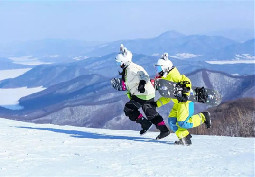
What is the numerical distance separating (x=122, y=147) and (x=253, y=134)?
4.66m

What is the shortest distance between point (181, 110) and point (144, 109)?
3.17 feet

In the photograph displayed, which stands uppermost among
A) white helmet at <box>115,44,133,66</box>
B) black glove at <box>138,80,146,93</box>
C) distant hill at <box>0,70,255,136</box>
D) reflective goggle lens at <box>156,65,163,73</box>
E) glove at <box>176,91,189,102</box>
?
white helmet at <box>115,44,133,66</box>

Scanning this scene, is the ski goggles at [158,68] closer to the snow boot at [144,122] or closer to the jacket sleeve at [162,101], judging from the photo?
the jacket sleeve at [162,101]

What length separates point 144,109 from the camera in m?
7.96

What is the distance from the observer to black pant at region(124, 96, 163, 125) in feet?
26.0

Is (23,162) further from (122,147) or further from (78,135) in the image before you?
(78,135)

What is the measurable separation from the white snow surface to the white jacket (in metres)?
0.91

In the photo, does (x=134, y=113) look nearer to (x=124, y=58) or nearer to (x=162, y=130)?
(x=162, y=130)

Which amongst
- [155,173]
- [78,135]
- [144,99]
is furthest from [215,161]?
[78,135]

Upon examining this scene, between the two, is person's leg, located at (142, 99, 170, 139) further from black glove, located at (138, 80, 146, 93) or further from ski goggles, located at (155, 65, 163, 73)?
ski goggles, located at (155, 65, 163, 73)

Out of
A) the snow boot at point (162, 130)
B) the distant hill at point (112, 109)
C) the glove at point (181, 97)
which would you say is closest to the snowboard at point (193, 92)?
the glove at point (181, 97)

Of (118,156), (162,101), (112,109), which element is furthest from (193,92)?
(112,109)

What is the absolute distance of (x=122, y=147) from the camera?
7.00 metres

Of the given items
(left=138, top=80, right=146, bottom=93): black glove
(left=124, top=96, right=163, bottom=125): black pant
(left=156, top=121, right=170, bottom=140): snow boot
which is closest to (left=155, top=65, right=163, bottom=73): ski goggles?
(left=138, top=80, right=146, bottom=93): black glove
